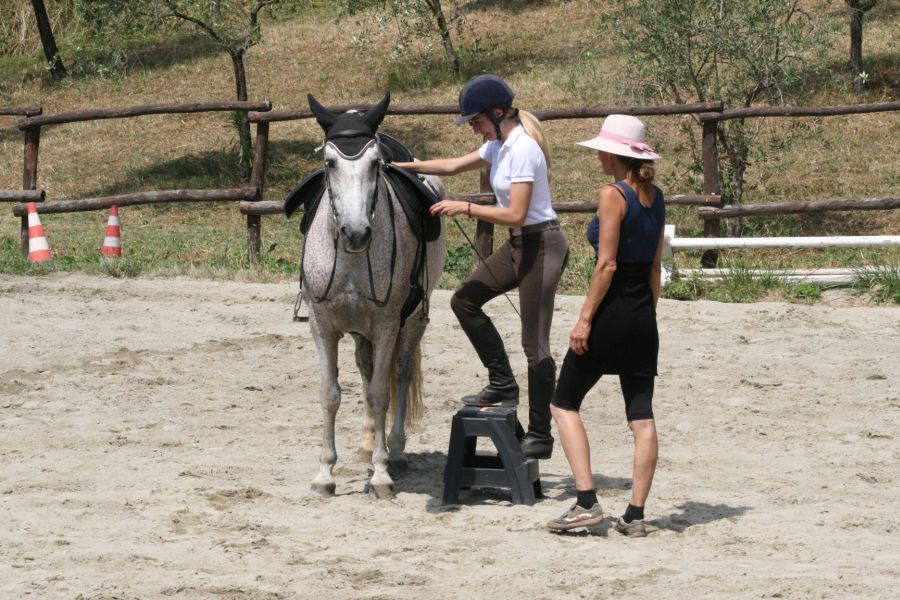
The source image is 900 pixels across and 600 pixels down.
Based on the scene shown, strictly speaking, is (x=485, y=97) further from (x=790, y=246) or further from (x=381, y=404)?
(x=790, y=246)

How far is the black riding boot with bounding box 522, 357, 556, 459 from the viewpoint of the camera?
5.81 m

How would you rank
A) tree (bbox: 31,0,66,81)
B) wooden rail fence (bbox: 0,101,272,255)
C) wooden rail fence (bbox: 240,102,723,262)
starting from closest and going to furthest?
wooden rail fence (bbox: 240,102,723,262)
wooden rail fence (bbox: 0,101,272,255)
tree (bbox: 31,0,66,81)

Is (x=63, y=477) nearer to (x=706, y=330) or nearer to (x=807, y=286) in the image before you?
(x=706, y=330)

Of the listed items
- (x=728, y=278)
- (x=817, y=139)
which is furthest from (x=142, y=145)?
(x=728, y=278)

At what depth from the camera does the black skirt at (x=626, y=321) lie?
5.06 metres

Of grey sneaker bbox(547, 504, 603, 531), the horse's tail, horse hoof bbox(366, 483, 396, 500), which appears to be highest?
the horse's tail

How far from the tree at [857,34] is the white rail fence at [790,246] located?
30.8 ft

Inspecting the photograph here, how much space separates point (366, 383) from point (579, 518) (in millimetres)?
1640

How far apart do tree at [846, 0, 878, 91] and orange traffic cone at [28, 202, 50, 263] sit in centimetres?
1260

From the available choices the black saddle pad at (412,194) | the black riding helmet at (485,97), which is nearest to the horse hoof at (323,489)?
the black saddle pad at (412,194)

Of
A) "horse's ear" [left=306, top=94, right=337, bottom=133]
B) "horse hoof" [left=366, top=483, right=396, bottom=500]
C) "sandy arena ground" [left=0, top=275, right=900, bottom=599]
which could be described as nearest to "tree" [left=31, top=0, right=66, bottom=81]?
"sandy arena ground" [left=0, top=275, right=900, bottom=599]

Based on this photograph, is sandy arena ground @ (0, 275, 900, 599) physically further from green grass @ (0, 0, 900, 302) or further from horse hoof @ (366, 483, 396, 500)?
green grass @ (0, 0, 900, 302)

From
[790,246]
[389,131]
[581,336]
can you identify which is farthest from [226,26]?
[581,336]

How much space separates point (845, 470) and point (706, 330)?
10.3 ft
